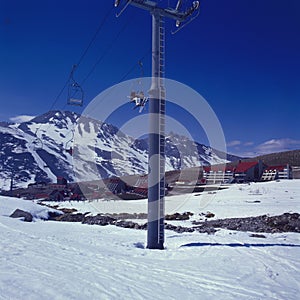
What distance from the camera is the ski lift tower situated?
11.1m

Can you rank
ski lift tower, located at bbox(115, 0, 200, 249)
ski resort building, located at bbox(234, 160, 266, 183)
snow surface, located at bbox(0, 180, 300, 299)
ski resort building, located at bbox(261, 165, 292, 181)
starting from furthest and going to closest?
1. ski resort building, located at bbox(234, 160, 266, 183)
2. ski resort building, located at bbox(261, 165, 292, 181)
3. ski lift tower, located at bbox(115, 0, 200, 249)
4. snow surface, located at bbox(0, 180, 300, 299)

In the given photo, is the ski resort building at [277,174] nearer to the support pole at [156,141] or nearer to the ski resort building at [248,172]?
the ski resort building at [248,172]

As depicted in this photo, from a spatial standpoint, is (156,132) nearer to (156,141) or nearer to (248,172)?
(156,141)

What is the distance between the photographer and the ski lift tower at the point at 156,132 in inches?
437

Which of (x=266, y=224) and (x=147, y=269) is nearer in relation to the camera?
(x=147, y=269)

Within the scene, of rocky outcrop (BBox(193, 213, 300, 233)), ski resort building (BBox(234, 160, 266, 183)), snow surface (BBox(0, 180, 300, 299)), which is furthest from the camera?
ski resort building (BBox(234, 160, 266, 183))

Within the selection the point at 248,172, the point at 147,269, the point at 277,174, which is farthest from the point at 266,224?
the point at 248,172

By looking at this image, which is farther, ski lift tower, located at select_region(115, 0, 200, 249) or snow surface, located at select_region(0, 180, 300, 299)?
ski lift tower, located at select_region(115, 0, 200, 249)

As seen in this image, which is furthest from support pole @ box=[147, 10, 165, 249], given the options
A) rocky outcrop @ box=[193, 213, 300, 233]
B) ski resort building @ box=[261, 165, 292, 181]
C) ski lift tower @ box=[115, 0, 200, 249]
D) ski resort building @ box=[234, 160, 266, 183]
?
ski resort building @ box=[261, 165, 292, 181]

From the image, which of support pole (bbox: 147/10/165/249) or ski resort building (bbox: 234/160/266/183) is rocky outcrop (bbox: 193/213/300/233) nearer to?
support pole (bbox: 147/10/165/249)

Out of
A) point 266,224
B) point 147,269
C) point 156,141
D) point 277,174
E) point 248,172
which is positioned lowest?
point 266,224

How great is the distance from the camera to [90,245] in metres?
10.7

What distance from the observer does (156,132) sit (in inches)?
444

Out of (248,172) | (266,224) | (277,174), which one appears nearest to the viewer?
(266,224)
